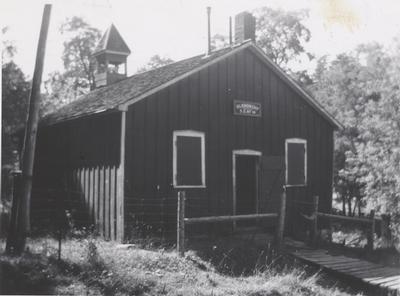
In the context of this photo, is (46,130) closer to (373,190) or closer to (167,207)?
(167,207)

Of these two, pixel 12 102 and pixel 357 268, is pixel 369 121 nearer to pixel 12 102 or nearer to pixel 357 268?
pixel 357 268

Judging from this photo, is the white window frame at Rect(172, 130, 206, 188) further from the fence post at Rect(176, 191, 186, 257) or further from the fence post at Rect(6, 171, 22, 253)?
the fence post at Rect(6, 171, 22, 253)

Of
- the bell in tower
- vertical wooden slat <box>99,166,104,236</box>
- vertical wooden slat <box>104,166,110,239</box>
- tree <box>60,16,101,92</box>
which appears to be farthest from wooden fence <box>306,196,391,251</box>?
tree <box>60,16,101,92</box>

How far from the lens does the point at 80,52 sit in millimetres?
36188

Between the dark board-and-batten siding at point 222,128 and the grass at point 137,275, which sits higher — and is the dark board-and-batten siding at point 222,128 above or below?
above

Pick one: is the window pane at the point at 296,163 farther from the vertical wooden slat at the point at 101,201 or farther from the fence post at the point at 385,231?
the vertical wooden slat at the point at 101,201

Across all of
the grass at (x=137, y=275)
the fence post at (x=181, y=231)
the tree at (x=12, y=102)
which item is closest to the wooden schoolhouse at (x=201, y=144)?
the fence post at (x=181, y=231)

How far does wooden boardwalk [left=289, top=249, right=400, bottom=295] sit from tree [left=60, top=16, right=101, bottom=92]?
87.0ft

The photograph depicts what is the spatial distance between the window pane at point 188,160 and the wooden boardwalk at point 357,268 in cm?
317

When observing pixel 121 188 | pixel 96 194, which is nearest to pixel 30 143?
pixel 121 188

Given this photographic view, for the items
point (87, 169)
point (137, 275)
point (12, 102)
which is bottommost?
point (137, 275)

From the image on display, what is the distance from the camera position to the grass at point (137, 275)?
281 inches

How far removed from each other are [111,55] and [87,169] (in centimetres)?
770

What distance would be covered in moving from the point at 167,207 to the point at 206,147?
1999 millimetres
